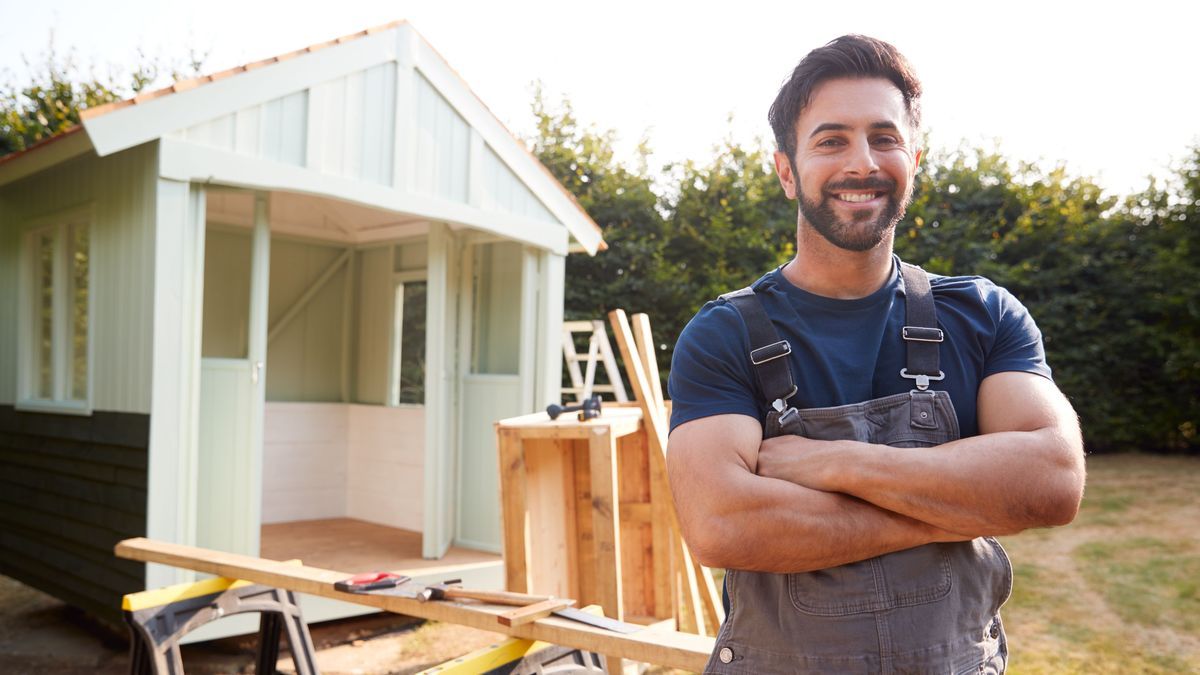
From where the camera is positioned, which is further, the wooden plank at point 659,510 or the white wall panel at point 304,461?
the white wall panel at point 304,461

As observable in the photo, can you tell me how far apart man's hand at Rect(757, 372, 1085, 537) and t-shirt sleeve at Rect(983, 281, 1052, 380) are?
56 mm

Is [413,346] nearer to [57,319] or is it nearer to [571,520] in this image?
[57,319]

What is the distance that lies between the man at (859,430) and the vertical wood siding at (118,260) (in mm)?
4102

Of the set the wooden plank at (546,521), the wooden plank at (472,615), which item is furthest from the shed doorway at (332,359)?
the wooden plank at (472,615)

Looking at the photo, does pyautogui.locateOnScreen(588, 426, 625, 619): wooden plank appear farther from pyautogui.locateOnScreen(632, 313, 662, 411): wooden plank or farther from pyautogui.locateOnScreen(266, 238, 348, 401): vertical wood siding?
pyautogui.locateOnScreen(266, 238, 348, 401): vertical wood siding

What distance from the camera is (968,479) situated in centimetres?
154

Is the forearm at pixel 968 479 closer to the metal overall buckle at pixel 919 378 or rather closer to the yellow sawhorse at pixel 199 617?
the metal overall buckle at pixel 919 378

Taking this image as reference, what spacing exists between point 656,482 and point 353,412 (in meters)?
4.57

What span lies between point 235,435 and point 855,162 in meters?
4.63

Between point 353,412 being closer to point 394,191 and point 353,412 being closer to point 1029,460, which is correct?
point 394,191

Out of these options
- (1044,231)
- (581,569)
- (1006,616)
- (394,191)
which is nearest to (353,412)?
(394,191)


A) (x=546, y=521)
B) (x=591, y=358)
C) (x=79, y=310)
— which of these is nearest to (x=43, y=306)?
(x=79, y=310)

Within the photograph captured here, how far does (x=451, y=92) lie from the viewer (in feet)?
20.2

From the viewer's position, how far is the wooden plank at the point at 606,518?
400cm
